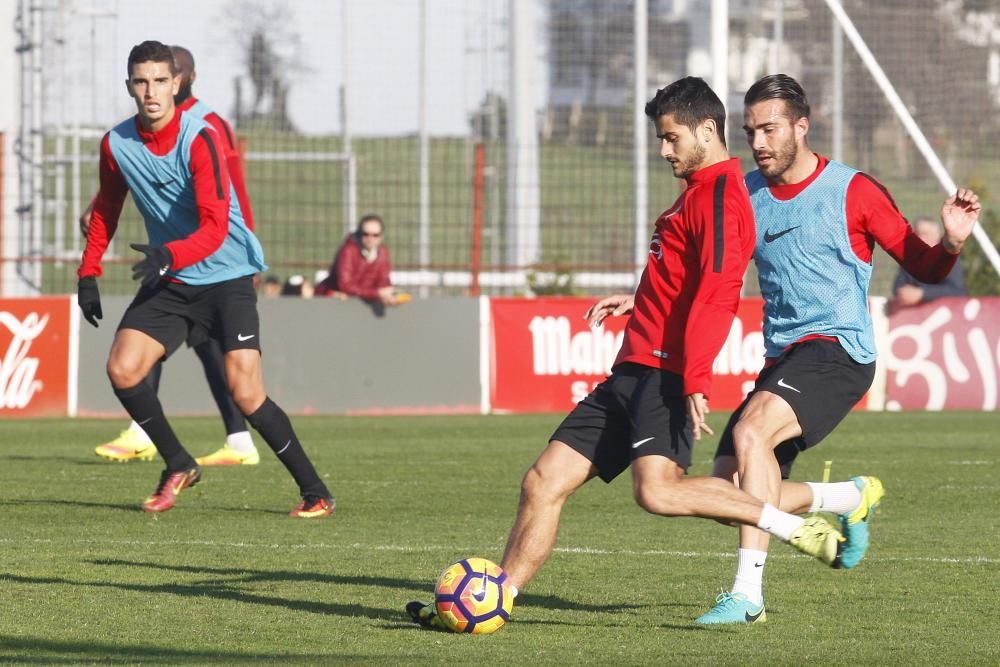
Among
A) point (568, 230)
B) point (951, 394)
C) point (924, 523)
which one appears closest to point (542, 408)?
point (568, 230)

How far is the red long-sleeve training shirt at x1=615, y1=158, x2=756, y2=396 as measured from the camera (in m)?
5.98

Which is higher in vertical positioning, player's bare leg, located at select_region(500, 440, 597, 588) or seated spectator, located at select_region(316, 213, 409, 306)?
seated spectator, located at select_region(316, 213, 409, 306)

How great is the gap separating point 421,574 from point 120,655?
2.06 metres

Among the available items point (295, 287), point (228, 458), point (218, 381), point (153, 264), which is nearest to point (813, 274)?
point (153, 264)

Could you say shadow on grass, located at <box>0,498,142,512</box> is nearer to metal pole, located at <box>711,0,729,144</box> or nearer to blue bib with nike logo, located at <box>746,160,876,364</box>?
blue bib with nike logo, located at <box>746,160,876,364</box>

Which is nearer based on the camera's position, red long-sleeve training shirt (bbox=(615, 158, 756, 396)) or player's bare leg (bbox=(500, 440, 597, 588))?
red long-sleeve training shirt (bbox=(615, 158, 756, 396))

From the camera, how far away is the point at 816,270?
22.3 ft

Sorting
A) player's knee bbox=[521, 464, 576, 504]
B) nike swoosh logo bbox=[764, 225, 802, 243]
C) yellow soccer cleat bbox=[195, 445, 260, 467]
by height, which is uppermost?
nike swoosh logo bbox=[764, 225, 802, 243]

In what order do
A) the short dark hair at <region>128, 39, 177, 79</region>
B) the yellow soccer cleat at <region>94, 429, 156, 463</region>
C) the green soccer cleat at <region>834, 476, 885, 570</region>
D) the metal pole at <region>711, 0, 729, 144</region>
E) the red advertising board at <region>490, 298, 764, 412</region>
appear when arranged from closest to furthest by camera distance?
the green soccer cleat at <region>834, 476, 885, 570</region>
the short dark hair at <region>128, 39, 177, 79</region>
the yellow soccer cleat at <region>94, 429, 156, 463</region>
the metal pole at <region>711, 0, 729, 144</region>
the red advertising board at <region>490, 298, 764, 412</region>

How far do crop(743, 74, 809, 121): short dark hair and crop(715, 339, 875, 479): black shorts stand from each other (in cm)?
87

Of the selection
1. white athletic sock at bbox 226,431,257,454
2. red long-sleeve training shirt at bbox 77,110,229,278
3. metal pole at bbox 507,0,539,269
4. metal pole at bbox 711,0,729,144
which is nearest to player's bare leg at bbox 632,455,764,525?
red long-sleeve training shirt at bbox 77,110,229,278

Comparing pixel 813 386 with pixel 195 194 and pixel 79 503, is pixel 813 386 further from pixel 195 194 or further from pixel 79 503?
pixel 79 503

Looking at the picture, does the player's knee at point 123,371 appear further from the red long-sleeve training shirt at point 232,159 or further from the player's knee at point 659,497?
the player's knee at point 659,497

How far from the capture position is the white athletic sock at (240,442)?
39.7 feet
